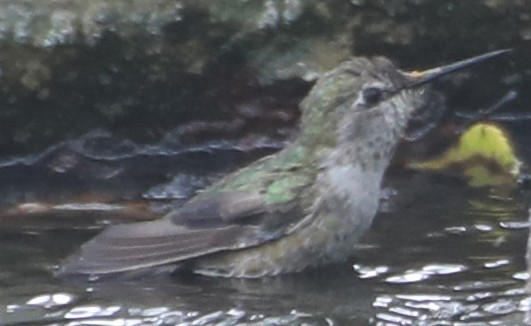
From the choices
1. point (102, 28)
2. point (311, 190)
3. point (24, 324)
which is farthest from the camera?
point (102, 28)

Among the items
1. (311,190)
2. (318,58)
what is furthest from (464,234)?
(318,58)

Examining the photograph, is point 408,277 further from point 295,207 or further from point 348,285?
point 295,207

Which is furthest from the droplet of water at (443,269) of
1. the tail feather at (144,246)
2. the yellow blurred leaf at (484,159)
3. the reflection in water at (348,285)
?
the yellow blurred leaf at (484,159)

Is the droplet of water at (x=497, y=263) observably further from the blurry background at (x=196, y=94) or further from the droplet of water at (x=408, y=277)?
the blurry background at (x=196, y=94)

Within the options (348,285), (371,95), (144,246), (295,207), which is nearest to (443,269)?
(348,285)

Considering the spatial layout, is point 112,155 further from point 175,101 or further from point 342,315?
point 342,315

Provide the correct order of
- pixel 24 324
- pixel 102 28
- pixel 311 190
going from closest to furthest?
pixel 24 324 < pixel 311 190 < pixel 102 28

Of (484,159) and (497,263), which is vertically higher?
(484,159)
